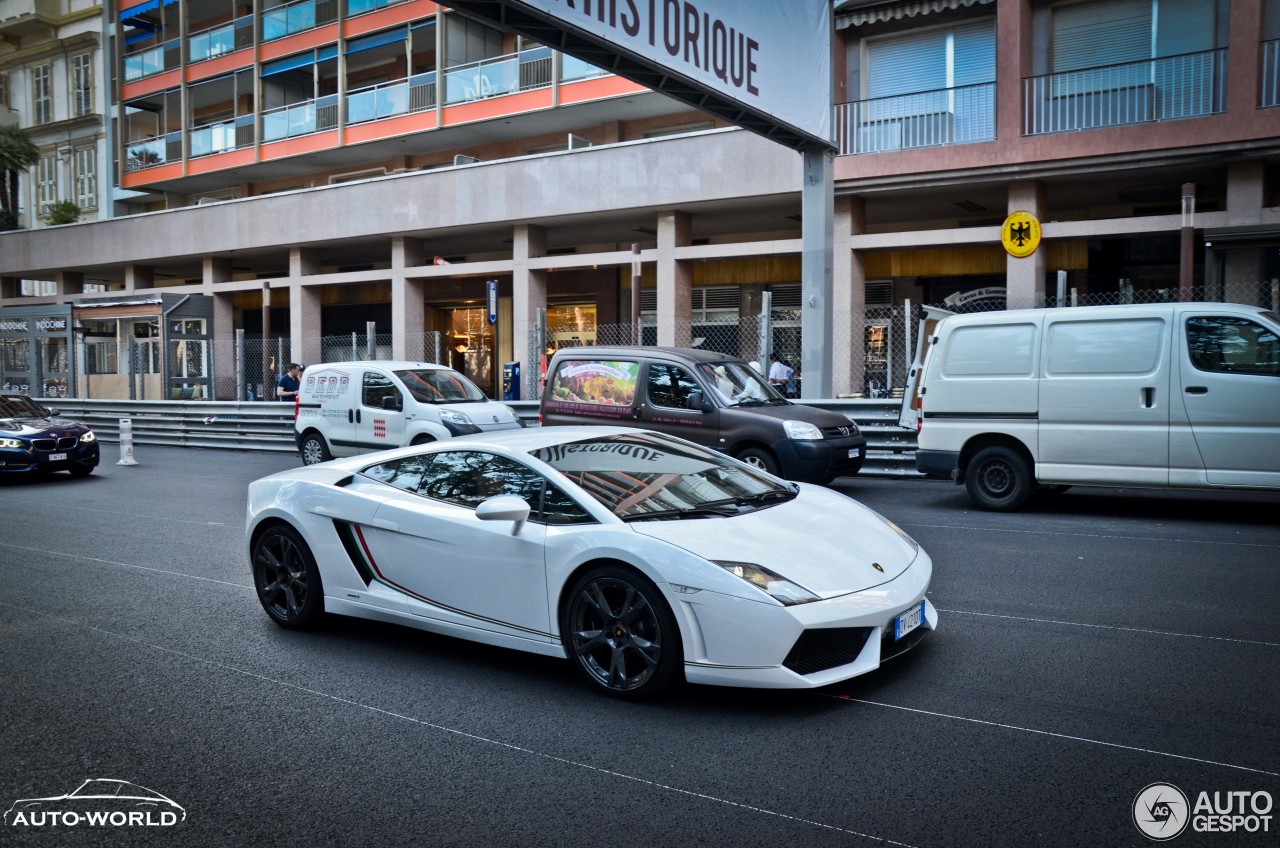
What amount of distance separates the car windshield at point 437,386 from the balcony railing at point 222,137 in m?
21.7

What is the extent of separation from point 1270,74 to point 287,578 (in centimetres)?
1766

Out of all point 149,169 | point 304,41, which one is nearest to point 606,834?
point 304,41

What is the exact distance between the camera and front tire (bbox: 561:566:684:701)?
15.4ft

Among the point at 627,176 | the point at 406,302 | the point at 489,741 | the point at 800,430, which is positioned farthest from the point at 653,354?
the point at 406,302

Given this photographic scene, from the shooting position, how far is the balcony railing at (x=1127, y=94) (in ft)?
58.2

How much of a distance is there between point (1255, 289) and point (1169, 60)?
439cm

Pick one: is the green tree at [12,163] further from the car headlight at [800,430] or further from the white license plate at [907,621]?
the white license plate at [907,621]

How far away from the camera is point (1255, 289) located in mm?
17078

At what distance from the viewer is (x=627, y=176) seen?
914 inches

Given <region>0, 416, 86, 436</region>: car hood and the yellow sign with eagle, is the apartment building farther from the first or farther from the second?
<region>0, 416, 86, 436</region>: car hood

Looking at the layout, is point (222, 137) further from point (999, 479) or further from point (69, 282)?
point (999, 479)

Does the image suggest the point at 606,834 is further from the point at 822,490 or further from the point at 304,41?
the point at 304,41

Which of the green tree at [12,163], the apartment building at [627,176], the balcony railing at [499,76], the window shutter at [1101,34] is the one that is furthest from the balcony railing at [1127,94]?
the green tree at [12,163]

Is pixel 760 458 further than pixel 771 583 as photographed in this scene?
Yes
